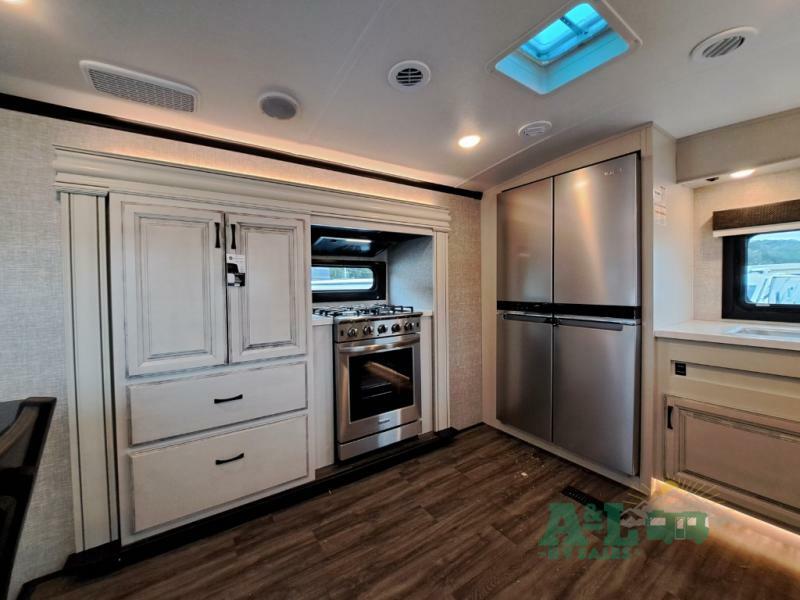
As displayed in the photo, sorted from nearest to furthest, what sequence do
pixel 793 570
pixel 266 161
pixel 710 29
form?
pixel 710 29 → pixel 793 570 → pixel 266 161

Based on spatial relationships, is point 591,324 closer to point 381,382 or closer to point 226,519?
point 381,382

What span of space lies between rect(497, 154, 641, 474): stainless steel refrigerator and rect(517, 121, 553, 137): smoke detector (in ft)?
1.41

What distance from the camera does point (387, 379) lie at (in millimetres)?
2400

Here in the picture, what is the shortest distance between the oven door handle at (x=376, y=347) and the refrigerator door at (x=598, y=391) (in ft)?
3.49

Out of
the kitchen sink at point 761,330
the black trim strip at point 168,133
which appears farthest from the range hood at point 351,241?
the kitchen sink at point 761,330

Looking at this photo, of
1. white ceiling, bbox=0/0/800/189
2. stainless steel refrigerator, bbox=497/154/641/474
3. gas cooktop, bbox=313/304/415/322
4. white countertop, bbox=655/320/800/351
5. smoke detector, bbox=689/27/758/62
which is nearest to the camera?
white ceiling, bbox=0/0/800/189

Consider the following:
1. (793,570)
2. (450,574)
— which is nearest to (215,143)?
(450,574)

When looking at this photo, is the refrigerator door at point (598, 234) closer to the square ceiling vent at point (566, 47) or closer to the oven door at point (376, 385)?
the square ceiling vent at point (566, 47)

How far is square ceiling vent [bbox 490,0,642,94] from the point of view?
3.85 feet

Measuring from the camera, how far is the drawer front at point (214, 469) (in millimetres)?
1544

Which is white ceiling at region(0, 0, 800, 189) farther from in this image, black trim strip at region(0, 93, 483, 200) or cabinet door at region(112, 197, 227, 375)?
cabinet door at region(112, 197, 227, 375)

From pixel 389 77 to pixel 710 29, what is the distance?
1211 mm

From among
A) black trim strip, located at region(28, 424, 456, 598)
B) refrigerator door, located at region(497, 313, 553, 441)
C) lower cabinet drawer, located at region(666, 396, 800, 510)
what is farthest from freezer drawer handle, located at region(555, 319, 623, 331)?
black trim strip, located at region(28, 424, 456, 598)

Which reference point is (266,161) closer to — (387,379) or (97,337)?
(97,337)
